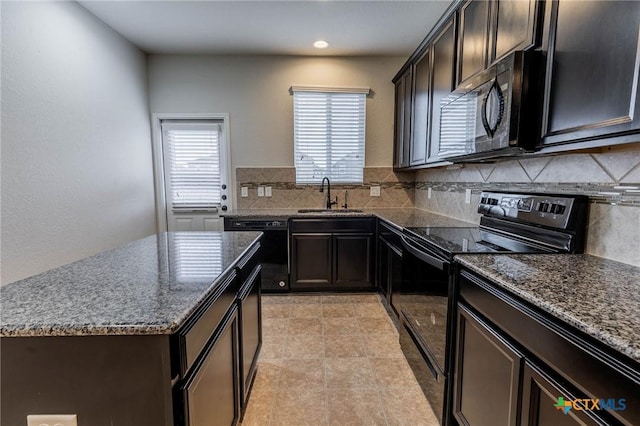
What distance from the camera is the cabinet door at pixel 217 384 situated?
92 centimetres

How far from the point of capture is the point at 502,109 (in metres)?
1.47

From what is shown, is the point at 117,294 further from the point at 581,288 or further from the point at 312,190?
the point at 312,190

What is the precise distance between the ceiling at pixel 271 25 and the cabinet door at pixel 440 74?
594mm

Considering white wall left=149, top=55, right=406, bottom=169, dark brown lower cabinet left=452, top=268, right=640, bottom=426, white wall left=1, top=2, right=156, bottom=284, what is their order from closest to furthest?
dark brown lower cabinet left=452, top=268, right=640, bottom=426
white wall left=1, top=2, right=156, bottom=284
white wall left=149, top=55, right=406, bottom=169

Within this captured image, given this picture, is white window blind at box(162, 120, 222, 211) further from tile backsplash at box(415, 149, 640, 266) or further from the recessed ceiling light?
tile backsplash at box(415, 149, 640, 266)

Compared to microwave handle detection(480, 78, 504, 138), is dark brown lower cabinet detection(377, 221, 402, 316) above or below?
below

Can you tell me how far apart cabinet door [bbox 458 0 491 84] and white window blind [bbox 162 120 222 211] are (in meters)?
2.85

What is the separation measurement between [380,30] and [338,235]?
2.14 metres

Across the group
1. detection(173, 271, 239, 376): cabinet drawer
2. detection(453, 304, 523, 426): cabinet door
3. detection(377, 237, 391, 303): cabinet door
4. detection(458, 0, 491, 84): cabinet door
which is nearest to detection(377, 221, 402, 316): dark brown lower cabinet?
detection(377, 237, 391, 303): cabinet door

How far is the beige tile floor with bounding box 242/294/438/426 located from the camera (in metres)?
1.69

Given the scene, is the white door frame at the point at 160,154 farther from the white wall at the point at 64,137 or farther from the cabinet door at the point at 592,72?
the cabinet door at the point at 592,72

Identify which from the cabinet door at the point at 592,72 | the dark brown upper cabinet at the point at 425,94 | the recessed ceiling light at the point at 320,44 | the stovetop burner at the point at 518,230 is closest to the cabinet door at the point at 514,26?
the cabinet door at the point at 592,72

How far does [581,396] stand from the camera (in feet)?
2.58

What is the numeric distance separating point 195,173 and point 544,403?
3911mm
